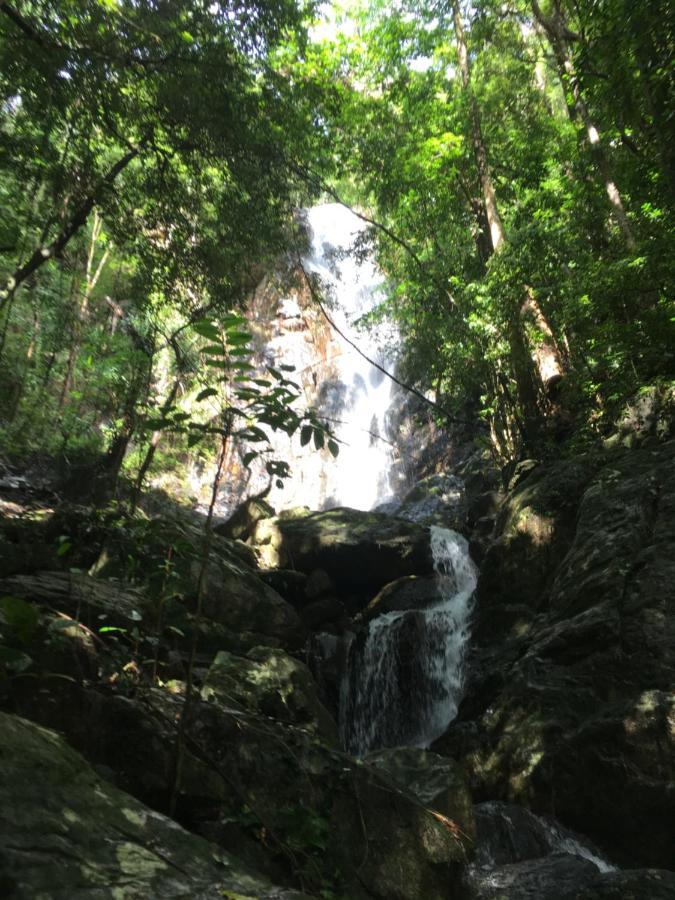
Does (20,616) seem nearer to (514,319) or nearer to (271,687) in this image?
(271,687)

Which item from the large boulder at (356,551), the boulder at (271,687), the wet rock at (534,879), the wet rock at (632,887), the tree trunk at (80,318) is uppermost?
the tree trunk at (80,318)

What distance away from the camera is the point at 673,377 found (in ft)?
24.3

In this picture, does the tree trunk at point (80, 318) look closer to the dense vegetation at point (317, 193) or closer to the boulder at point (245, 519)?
the dense vegetation at point (317, 193)

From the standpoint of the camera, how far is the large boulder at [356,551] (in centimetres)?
1227

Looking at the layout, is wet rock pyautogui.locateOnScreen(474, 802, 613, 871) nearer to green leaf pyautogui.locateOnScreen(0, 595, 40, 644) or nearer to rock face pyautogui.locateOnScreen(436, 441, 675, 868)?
rock face pyautogui.locateOnScreen(436, 441, 675, 868)

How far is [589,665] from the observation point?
19.3ft

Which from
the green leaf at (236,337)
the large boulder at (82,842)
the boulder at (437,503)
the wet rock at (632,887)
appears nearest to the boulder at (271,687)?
the large boulder at (82,842)

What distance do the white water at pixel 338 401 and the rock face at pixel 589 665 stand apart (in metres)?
13.2

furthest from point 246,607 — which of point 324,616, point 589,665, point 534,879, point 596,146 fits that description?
point 596,146

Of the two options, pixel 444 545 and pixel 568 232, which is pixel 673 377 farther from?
pixel 444 545

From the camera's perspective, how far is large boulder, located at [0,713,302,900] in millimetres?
1316

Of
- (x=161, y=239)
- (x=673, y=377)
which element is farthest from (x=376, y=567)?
(x=161, y=239)

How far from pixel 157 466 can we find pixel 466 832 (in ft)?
45.9

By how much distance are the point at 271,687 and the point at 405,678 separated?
5.52 m
